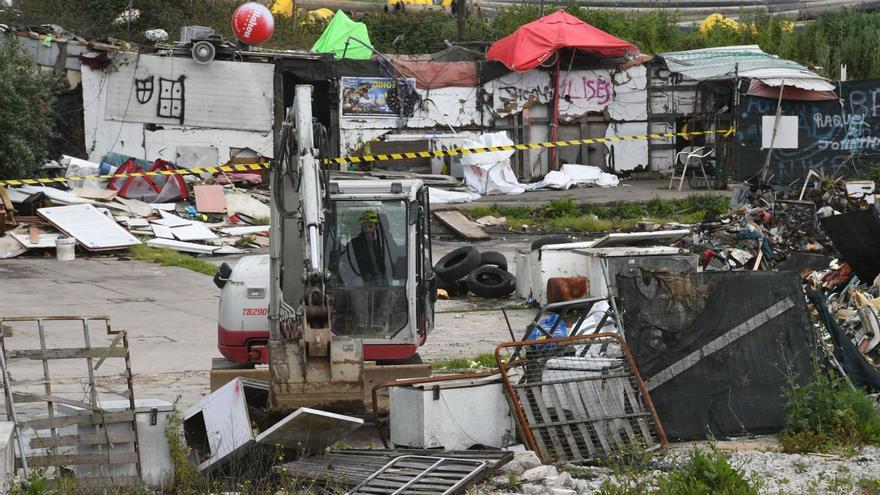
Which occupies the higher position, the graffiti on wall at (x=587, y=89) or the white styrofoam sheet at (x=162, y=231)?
the graffiti on wall at (x=587, y=89)

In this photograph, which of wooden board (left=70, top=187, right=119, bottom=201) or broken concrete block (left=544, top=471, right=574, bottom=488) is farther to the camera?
wooden board (left=70, top=187, right=119, bottom=201)

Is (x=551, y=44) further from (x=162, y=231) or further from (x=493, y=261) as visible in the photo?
(x=493, y=261)

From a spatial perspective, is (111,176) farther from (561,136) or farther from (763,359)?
(763,359)

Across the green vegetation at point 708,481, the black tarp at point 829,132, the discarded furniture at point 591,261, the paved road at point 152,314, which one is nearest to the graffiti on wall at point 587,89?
the black tarp at point 829,132

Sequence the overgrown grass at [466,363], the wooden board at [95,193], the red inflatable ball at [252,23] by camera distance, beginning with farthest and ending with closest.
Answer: the red inflatable ball at [252,23] < the wooden board at [95,193] < the overgrown grass at [466,363]

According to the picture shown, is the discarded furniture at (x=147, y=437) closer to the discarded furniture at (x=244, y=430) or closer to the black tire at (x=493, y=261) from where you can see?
the discarded furniture at (x=244, y=430)

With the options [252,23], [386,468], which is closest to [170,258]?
[252,23]

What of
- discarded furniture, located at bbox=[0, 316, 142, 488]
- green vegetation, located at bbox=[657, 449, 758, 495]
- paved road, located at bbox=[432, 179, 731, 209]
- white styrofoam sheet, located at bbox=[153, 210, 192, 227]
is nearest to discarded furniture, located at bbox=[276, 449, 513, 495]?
discarded furniture, located at bbox=[0, 316, 142, 488]

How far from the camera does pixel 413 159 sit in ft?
97.9

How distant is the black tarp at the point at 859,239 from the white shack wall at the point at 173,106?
54.2 feet

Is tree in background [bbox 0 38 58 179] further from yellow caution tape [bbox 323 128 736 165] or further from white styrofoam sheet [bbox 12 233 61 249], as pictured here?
yellow caution tape [bbox 323 128 736 165]

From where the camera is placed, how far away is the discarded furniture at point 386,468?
8.48 meters

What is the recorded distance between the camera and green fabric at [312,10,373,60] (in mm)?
30484

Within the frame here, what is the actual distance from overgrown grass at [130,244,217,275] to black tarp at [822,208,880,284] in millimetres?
10651
